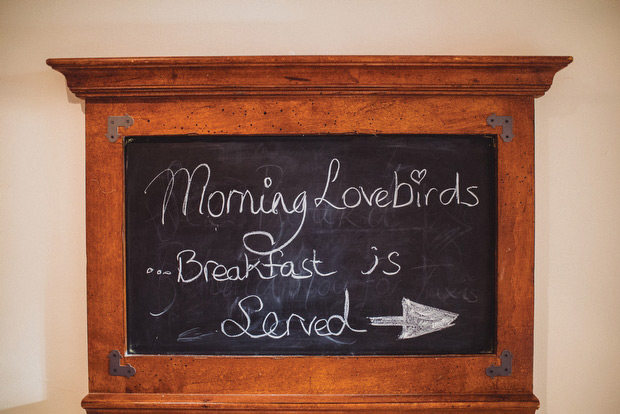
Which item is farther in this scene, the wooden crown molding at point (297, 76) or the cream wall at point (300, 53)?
the cream wall at point (300, 53)

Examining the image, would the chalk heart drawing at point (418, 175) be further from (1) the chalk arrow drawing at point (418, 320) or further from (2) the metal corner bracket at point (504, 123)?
(1) the chalk arrow drawing at point (418, 320)

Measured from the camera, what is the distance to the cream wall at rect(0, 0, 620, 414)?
1.60 meters

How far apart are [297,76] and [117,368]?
1353 mm

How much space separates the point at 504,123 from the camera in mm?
1540

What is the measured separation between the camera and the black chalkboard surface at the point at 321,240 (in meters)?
1.56

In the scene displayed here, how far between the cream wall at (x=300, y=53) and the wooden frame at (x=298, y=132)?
0.12 metres

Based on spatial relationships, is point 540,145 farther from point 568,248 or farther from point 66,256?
point 66,256

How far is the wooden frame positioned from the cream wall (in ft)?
0.39

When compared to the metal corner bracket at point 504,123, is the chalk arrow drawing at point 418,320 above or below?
below

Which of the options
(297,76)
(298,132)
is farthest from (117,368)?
(297,76)

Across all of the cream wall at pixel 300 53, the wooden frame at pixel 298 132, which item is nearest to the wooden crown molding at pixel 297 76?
the wooden frame at pixel 298 132

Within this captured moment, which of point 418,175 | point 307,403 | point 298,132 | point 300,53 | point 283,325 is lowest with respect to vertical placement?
point 307,403

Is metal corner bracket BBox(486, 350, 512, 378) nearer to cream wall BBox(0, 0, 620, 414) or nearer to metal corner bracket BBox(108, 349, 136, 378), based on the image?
cream wall BBox(0, 0, 620, 414)

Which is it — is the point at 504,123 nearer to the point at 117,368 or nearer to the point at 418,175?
the point at 418,175
